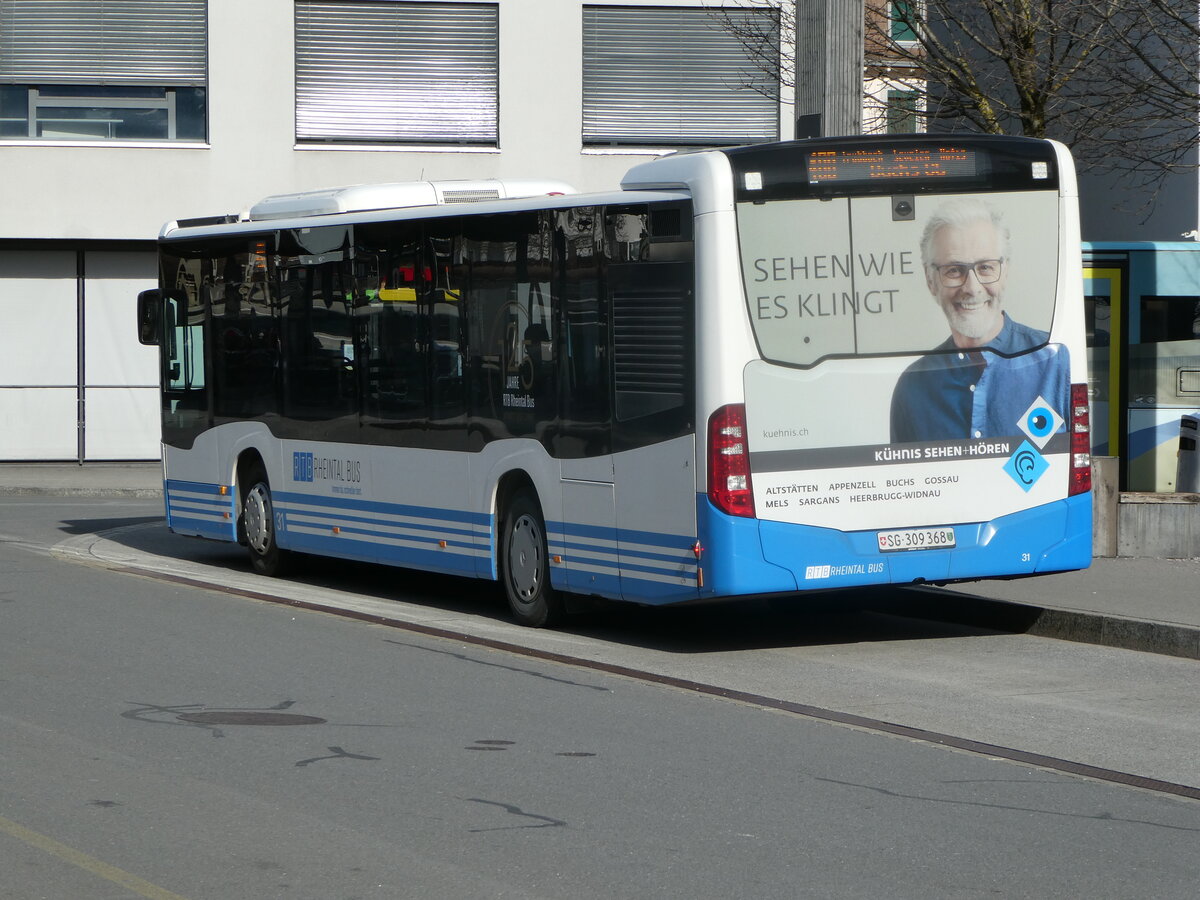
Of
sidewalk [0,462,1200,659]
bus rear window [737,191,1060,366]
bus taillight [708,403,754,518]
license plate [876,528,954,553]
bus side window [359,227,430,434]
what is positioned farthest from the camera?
bus side window [359,227,430,434]

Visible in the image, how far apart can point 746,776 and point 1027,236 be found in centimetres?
480

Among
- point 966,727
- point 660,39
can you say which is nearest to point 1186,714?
point 966,727

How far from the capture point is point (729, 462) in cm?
1034

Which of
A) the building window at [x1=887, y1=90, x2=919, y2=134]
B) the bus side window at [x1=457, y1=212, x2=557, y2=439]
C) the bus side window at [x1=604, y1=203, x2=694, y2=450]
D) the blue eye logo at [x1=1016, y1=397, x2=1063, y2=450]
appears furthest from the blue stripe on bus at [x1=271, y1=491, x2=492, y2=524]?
the building window at [x1=887, y1=90, x2=919, y2=134]

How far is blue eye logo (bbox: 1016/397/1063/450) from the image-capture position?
1109 centimetres

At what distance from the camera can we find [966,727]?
28.1 feet

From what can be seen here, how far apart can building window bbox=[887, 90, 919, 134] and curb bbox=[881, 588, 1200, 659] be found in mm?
8405

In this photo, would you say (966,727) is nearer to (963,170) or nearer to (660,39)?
(963,170)

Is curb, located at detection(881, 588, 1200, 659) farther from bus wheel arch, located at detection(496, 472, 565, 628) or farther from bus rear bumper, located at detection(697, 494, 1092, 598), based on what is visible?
bus wheel arch, located at detection(496, 472, 565, 628)

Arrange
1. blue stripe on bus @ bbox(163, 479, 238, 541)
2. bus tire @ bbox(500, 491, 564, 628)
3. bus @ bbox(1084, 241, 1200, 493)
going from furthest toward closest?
1. blue stripe on bus @ bbox(163, 479, 238, 541)
2. bus @ bbox(1084, 241, 1200, 493)
3. bus tire @ bbox(500, 491, 564, 628)

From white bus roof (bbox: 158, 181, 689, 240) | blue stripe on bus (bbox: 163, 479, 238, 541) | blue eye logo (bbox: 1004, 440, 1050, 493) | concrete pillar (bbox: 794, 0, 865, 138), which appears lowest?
blue stripe on bus (bbox: 163, 479, 238, 541)

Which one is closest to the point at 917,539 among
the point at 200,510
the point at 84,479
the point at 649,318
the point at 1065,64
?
the point at 649,318

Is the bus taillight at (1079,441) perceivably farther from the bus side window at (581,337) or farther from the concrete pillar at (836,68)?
the concrete pillar at (836,68)

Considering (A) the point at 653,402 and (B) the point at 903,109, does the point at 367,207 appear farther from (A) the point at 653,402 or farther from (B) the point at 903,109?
(B) the point at 903,109
